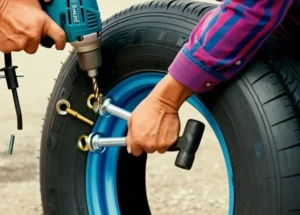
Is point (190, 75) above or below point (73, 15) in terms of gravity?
below

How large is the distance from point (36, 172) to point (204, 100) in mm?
1487

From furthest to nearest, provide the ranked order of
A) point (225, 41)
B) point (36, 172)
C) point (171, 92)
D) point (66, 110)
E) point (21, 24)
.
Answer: point (36, 172) → point (66, 110) → point (21, 24) → point (171, 92) → point (225, 41)

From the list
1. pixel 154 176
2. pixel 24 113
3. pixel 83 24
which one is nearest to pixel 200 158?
pixel 154 176

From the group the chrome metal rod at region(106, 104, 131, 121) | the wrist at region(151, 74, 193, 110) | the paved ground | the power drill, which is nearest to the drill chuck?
the power drill

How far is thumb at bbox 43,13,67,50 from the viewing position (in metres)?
1.55

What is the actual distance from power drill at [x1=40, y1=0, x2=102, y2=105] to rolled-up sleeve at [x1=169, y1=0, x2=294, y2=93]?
0.30 metres

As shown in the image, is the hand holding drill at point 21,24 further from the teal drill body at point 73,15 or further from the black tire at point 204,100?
the black tire at point 204,100

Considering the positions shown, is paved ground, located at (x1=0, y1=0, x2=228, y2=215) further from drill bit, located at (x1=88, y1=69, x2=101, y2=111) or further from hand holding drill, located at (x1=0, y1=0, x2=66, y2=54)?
hand holding drill, located at (x1=0, y1=0, x2=66, y2=54)

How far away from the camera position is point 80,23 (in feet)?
5.20

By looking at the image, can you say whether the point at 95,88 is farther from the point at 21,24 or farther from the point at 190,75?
the point at 190,75

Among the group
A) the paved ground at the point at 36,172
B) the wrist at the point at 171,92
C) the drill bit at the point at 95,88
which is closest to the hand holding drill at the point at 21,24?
the drill bit at the point at 95,88

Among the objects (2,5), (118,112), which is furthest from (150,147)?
(2,5)

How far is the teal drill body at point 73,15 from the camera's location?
62.2 inches

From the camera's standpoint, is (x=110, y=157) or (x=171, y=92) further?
(x=110, y=157)
